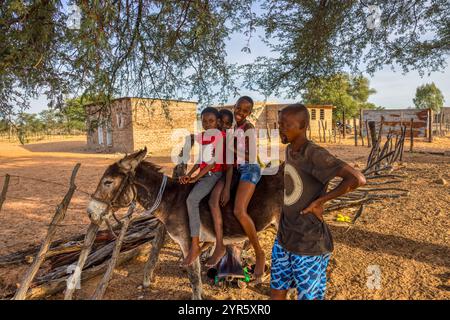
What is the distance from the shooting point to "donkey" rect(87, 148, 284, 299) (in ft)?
12.0

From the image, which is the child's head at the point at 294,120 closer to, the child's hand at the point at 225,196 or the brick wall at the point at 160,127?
the child's hand at the point at 225,196

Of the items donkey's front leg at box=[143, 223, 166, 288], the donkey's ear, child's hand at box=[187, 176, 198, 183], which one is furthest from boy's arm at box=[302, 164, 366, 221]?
donkey's front leg at box=[143, 223, 166, 288]

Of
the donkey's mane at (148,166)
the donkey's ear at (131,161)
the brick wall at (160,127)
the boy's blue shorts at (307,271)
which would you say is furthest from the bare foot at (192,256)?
the brick wall at (160,127)

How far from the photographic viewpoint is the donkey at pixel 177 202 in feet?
12.0

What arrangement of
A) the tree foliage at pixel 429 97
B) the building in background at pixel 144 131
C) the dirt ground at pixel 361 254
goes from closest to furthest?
the dirt ground at pixel 361 254
the building in background at pixel 144 131
the tree foliage at pixel 429 97

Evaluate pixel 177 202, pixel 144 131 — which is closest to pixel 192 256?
pixel 177 202

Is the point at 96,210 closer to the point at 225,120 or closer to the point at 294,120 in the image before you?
the point at 225,120

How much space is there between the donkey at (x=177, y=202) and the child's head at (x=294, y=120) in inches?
65.7

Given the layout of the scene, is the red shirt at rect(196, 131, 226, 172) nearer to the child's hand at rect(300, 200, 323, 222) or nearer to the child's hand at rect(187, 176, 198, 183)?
the child's hand at rect(187, 176, 198, 183)

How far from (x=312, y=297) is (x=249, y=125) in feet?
7.16

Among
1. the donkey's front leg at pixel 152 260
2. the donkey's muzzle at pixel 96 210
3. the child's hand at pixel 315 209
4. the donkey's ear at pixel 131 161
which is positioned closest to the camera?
the child's hand at pixel 315 209

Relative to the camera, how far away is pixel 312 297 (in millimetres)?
2475

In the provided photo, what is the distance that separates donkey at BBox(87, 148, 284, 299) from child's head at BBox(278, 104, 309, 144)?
1.67 metres

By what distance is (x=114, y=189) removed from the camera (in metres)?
3.57
